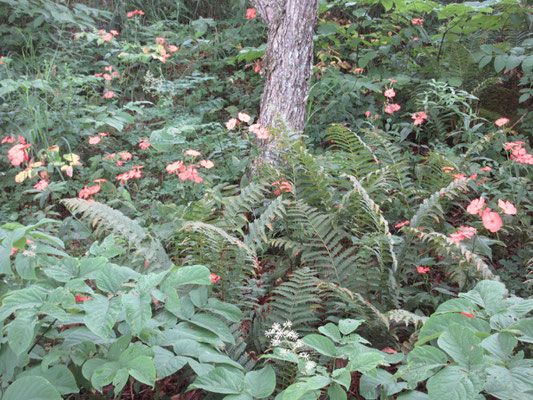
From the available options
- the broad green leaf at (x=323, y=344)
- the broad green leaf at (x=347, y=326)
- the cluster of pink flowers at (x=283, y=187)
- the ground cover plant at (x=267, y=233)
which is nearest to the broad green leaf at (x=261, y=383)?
the ground cover plant at (x=267, y=233)

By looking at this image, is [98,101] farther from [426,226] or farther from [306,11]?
[426,226]

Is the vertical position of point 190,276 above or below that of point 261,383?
above

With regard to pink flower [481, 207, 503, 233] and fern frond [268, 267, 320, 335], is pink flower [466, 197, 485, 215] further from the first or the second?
fern frond [268, 267, 320, 335]

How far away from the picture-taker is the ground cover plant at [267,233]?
3.66ft

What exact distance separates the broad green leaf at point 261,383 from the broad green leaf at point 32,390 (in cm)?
49

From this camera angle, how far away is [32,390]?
101cm

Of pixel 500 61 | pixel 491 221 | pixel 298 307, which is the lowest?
pixel 298 307

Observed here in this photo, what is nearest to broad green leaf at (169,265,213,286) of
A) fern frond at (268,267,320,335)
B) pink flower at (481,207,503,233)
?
fern frond at (268,267,320,335)

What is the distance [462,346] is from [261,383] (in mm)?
552

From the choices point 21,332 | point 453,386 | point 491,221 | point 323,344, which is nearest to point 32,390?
point 21,332

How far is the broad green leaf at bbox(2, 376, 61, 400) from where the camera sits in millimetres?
998

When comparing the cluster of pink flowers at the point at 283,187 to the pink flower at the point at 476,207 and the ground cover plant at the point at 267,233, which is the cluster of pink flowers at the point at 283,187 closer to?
the ground cover plant at the point at 267,233

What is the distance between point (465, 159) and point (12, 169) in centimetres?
384

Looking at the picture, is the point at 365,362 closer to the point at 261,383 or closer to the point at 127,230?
the point at 261,383
